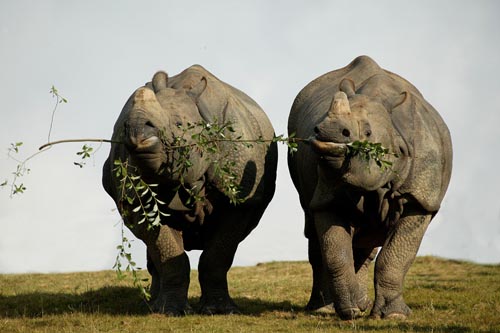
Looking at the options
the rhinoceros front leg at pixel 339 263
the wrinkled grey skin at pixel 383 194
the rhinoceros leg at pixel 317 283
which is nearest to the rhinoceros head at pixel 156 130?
the wrinkled grey skin at pixel 383 194

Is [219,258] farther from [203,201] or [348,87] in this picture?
[348,87]

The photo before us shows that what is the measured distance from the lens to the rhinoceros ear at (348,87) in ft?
42.9

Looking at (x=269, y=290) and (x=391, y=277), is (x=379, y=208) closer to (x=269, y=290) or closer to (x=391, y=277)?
(x=391, y=277)

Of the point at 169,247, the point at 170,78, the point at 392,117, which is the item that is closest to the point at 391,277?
the point at 392,117

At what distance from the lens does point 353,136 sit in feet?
37.8

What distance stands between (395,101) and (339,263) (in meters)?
2.03

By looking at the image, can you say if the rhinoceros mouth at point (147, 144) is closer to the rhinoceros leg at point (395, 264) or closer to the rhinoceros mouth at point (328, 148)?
the rhinoceros mouth at point (328, 148)

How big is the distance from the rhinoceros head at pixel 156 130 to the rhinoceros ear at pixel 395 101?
2.23 m

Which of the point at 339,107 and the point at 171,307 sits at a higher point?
the point at 339,107

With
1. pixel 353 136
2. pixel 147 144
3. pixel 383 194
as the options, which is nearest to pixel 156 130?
pixel 147 144

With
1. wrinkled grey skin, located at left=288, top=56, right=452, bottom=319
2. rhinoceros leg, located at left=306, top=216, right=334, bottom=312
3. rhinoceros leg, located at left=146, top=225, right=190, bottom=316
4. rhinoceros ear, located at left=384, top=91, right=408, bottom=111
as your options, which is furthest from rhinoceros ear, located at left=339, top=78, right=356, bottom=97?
rhinoceros leg, located at left=146, top=225, right=190, bottom=316

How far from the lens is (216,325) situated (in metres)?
12.5

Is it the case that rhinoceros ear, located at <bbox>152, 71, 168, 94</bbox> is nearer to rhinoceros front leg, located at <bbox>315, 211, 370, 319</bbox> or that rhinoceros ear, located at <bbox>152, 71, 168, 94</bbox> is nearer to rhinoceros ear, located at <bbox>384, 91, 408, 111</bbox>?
rhinoceros front leg, located at <bbox>315, 211, 370, 319</bbox>

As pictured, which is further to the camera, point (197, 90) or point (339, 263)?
point (197, 90)
